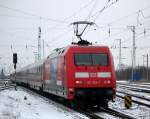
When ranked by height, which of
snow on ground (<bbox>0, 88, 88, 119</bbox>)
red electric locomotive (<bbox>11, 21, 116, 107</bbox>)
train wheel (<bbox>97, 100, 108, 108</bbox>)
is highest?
red electric locomotive (<bbox>11, 21, 116, 107</bbox>)

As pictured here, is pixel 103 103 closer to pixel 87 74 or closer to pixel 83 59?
pixel 87 74

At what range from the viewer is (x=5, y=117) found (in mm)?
14969

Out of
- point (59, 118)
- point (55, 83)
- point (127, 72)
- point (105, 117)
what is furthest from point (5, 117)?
point (127, 72)

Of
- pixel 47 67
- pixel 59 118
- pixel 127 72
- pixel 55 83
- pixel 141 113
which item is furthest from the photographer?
pixel 127 72

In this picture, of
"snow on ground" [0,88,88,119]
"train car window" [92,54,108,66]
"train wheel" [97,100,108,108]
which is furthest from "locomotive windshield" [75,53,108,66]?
"snow on ground" [0,88,88,119]

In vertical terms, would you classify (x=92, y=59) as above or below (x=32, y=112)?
above

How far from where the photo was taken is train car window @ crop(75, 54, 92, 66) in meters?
21.3

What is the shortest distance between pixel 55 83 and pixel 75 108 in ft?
10.4

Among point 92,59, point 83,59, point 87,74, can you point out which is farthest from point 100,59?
point 87,74

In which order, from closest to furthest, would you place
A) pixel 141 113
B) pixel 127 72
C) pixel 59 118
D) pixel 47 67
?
pixel 59 118
pixel 141 113
pixel 47 67
pixel 127 72

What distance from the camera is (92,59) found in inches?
846

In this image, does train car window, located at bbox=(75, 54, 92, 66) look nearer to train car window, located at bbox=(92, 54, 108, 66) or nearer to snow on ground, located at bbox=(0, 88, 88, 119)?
train car window, located at bbox=(92, 54, 108, 66)

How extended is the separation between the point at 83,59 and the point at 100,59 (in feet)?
Result: 2.63

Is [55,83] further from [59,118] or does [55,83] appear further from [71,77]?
[59,118]
